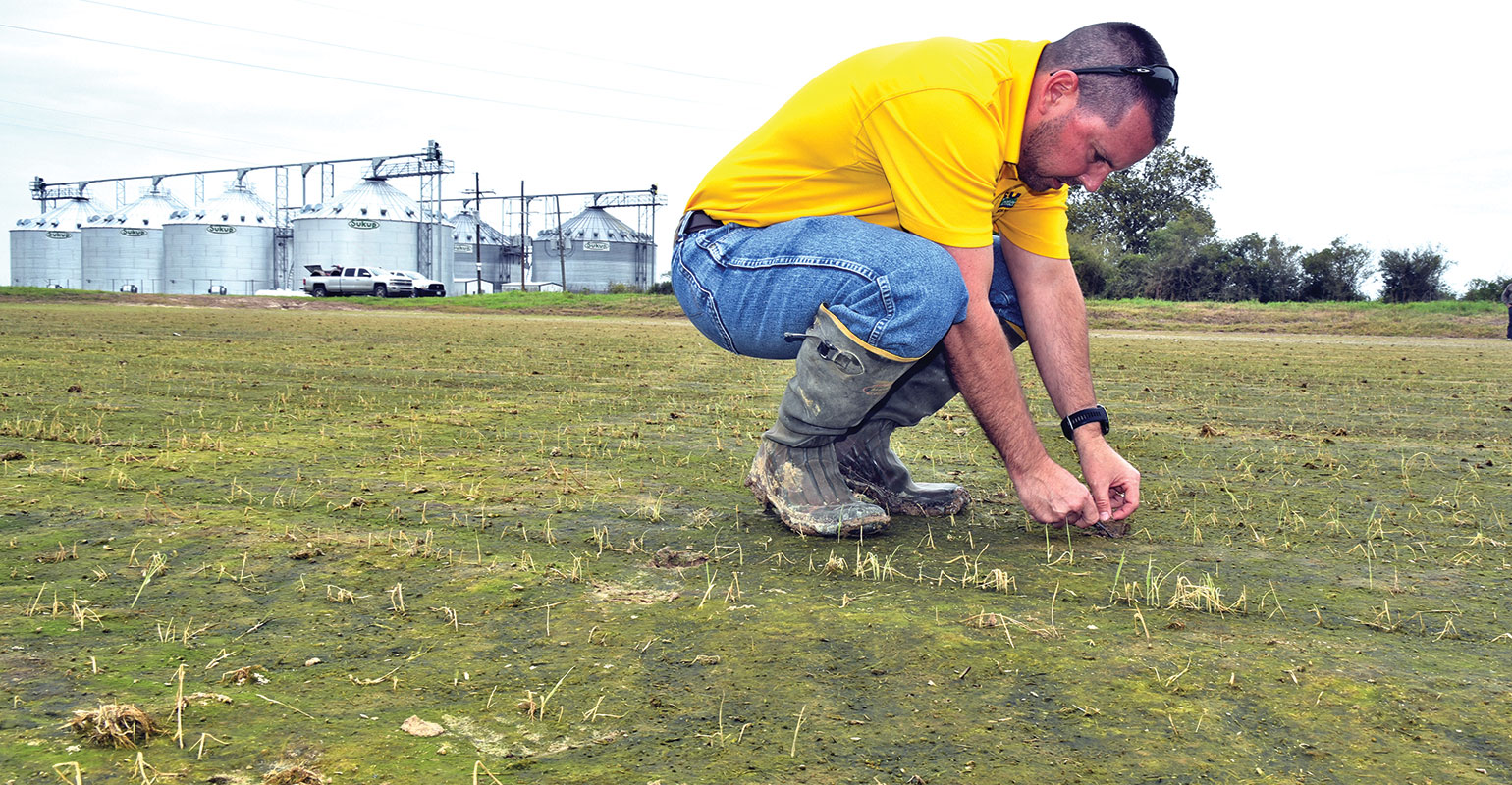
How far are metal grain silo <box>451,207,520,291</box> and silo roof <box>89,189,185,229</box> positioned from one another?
1490 centimetres

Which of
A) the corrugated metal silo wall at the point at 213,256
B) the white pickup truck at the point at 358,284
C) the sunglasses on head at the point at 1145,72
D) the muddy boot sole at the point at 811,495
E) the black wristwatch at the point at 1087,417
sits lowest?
the muddy boot sole at the point at 811,495

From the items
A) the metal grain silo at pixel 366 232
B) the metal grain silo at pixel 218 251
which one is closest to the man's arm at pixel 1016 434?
the metal grain silo at pixel 366 232

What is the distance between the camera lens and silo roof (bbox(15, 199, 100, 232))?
58.2 meters

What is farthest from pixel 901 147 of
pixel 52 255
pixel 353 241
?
pixel 52 255

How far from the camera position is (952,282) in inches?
92.4

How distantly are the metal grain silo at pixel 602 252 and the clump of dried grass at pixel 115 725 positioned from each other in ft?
185

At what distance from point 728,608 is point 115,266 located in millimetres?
63079

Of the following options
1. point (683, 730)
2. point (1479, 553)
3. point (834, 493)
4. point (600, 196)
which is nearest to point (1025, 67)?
point (834, 493)

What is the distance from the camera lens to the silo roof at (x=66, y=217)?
191ft

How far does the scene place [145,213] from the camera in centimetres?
5603

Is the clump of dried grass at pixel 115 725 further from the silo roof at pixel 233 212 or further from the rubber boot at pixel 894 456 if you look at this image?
the silo roof at pixel 233 212

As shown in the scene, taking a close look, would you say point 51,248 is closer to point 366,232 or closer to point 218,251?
point 218,251

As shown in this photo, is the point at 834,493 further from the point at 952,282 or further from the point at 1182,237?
the point at 1182,237

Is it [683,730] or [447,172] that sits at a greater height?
[447,172]
